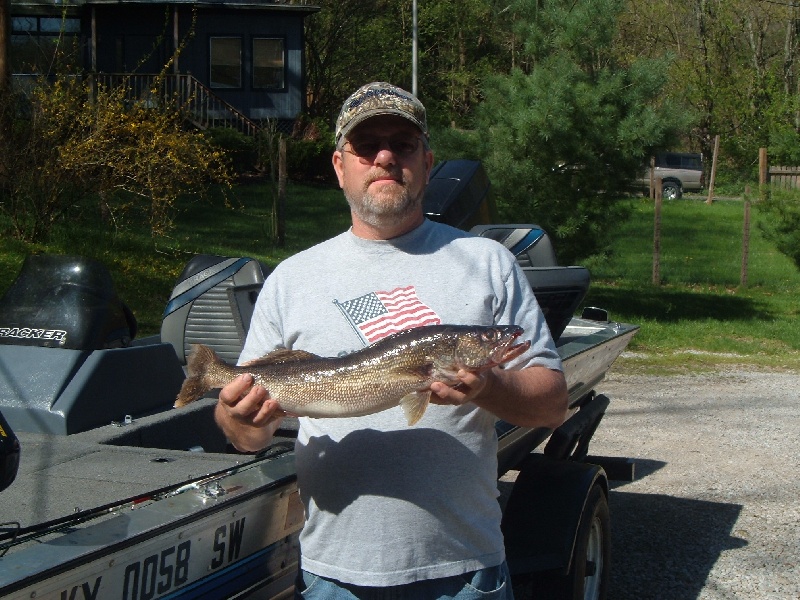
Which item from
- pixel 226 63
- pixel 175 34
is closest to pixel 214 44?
pixel 226 63

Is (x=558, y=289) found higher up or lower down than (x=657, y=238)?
higher up

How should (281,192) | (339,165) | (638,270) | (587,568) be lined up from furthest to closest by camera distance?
1. (638,270)
2. (281,192)
3. (587,568)
4. (339,165)

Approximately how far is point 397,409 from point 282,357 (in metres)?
0.30

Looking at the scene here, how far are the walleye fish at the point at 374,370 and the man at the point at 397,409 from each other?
0.18 feet

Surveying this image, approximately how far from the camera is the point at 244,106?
33.8 m

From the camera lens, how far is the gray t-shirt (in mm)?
2510

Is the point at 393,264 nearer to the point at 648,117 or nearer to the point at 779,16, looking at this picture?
the point at 648,117

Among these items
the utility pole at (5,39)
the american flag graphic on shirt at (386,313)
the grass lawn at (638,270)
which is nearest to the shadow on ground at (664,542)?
the american flag graphic on shirt at (386,313)

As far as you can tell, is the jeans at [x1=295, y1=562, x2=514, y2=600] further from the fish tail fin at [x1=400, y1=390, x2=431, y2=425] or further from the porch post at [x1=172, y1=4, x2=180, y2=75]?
the porch post at [x1=172, y1=4, x2=180, y2=75]

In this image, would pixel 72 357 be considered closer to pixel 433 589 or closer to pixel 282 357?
pixel 282 357

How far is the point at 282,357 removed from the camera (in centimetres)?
254

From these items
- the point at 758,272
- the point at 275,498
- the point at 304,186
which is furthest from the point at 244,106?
the point at 275,498

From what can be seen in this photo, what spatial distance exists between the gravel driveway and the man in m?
3.24

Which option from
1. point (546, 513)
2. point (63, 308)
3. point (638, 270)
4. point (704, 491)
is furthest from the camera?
point (638, 270)
